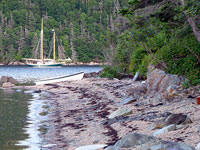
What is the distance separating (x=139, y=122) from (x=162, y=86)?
4.78m

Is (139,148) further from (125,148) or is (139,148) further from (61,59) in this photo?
(61,59)

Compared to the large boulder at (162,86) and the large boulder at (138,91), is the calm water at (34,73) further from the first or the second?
the large boulder at (162,86)

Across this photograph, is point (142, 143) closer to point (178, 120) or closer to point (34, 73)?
point (178, 120)

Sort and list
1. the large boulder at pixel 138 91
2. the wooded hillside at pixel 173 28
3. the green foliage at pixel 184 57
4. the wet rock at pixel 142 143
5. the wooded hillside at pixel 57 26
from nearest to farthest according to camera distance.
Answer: the wet rock at pixel 142 143 < the wooded hillside at pixel 173 28 < the green foliage at pixel 184 57 < the large boulder at pixel 138 91 < the wooded hillside at pixel 57 26

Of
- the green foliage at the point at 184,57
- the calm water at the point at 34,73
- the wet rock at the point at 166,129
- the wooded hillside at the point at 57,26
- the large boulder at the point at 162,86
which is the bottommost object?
the calm water at the point at 34,73

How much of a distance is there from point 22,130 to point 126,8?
6349 millimetres

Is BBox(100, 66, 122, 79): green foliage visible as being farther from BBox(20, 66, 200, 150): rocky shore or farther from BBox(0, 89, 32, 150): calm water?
BBox(20, 66, 200, 150): rocky shore

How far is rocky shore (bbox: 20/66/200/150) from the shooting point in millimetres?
7898

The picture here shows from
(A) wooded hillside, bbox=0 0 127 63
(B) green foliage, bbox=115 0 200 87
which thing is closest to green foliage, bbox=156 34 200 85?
(B) green foliage, bbox=115 0 200 87

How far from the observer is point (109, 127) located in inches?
442

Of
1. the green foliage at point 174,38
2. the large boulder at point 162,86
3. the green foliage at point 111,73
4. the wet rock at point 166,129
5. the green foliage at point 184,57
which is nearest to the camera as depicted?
the wet rock at point 166,129

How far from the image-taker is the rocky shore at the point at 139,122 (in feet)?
25.9

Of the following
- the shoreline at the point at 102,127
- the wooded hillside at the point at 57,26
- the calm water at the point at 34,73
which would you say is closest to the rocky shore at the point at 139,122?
the shoreline at the point at 102,127

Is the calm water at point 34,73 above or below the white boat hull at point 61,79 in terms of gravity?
below
